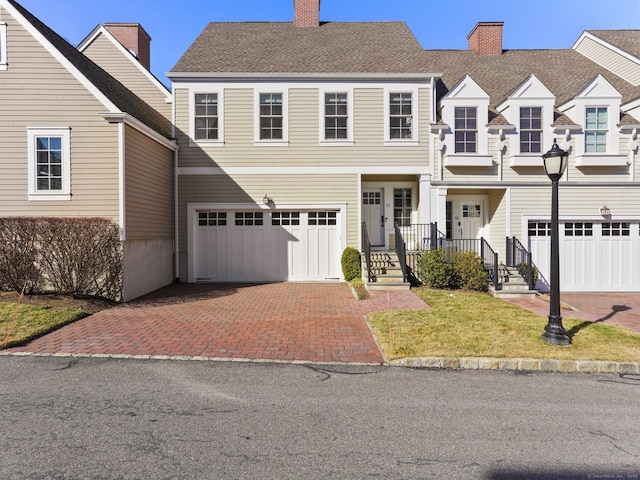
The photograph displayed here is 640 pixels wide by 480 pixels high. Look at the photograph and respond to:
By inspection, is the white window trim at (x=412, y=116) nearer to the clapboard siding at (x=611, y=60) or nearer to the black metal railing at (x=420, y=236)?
the black metal railing at (x=420, y=236)

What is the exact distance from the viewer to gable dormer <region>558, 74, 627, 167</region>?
12.5 metres

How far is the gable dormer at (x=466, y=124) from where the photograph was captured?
495 inches

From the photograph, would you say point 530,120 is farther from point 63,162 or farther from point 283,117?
point 63,162

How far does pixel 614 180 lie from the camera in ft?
41.7

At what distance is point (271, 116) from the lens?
12758 millimetres

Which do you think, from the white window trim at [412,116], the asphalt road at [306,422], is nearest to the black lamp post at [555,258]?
the asphalt road at [306,422]

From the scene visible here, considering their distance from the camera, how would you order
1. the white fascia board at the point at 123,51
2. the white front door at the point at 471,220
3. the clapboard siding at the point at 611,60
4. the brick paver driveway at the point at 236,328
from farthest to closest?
the clapboard siding at the point at 611,60, the white fascia board at the point at 123,51, the white front door at the point at 471,220, the brick paver driveway at the point at 236,328

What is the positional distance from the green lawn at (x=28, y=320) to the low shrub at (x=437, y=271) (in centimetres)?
884

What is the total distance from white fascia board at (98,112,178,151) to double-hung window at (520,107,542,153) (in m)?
12.0

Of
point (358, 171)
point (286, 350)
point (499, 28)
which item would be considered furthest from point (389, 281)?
point (499, 28)

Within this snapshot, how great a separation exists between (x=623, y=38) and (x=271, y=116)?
52.1ft

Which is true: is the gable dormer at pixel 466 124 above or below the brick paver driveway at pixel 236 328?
above

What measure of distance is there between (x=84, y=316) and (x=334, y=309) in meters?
5.42

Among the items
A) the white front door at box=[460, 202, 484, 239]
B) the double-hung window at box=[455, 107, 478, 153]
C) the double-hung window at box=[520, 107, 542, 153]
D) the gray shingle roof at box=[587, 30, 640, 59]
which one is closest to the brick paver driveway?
the white front door at box=[460, 202, 484, 239]
